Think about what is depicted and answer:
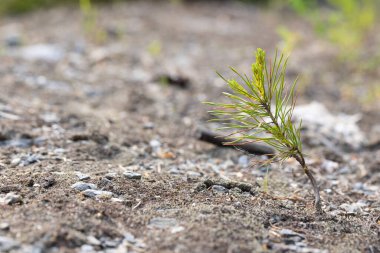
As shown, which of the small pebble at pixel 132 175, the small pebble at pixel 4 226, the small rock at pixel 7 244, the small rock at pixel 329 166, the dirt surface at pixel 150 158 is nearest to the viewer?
the small rock at pixel 7 244

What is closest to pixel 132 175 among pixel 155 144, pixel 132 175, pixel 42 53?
pixel 132 175

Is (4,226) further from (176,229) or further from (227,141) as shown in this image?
(227,141)

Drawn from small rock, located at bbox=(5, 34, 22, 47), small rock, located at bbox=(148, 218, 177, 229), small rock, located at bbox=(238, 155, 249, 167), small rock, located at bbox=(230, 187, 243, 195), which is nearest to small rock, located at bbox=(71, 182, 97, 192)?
small rock, located at bbox=(148, 218, 177, 229)

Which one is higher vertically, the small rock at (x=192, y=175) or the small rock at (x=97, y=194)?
the small rock at (x=97, y=194)

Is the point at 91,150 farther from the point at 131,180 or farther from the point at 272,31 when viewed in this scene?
the point at 272,31

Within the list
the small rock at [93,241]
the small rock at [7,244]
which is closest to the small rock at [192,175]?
the small rock at [93,241]

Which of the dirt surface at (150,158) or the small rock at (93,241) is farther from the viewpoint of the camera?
the dirt surface at (150,158)

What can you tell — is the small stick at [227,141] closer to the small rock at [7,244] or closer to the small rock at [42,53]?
the small rock at [7,244]
